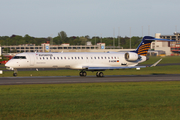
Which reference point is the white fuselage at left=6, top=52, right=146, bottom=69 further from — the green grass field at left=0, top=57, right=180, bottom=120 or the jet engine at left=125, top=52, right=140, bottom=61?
the green grass field at left=0, top=57, right=180, bottom=120

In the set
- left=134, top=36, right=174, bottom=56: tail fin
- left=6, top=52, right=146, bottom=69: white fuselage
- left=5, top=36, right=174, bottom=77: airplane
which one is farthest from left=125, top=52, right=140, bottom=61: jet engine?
left=134, top=36, right=174, bottom=56: tail fin

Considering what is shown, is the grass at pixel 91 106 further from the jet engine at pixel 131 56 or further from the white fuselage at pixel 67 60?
the jet engine at pixel 131 56

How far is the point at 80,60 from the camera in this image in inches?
1499

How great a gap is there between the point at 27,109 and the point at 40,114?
4.61 ft

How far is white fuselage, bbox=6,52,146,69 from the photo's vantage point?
35.9 metres

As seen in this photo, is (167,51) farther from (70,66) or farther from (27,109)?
(27,109)

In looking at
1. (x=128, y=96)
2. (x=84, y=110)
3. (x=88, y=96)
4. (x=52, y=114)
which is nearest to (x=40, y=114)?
(x=52, y=114)

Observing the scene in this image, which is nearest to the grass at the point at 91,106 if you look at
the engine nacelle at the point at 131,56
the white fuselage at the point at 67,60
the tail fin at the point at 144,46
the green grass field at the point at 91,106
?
the green grass field at the point at 91,106

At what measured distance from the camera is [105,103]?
55.0 ft

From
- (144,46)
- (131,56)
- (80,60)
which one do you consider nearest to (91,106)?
(80,60)

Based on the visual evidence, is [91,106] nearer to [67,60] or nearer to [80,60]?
[67,60]

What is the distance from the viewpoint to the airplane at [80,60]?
36.0 m

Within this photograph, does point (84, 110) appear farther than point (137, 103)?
No

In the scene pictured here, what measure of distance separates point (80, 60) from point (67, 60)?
6.10ft
